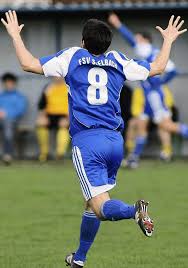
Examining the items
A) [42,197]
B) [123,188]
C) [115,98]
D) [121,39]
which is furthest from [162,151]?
[115,98]

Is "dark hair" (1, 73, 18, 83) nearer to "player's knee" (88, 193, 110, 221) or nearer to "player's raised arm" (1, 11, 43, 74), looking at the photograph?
"player's raised arm" (1, 11, 43, 74)

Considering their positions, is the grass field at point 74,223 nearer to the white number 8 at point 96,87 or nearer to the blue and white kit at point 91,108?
the blue and white kit at point 91,108

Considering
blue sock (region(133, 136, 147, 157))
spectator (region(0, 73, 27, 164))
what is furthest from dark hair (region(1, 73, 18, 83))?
blue sock (region(133, 136, 147, 157))

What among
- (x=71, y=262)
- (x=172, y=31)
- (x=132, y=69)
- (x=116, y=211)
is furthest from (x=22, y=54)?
(x=71, y=262)

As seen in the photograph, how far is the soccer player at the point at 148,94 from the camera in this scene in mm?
16219

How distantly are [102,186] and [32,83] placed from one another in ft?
41.5

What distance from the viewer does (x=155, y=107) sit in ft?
55.0

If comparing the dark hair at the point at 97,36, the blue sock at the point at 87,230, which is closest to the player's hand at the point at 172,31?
the dark hair at the point at 97,36

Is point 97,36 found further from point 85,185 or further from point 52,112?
point 52,112

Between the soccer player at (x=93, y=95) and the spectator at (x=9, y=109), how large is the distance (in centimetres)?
1069

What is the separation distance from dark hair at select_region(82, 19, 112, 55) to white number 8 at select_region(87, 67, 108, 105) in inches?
7.5

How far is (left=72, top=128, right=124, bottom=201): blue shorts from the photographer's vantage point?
7297mm

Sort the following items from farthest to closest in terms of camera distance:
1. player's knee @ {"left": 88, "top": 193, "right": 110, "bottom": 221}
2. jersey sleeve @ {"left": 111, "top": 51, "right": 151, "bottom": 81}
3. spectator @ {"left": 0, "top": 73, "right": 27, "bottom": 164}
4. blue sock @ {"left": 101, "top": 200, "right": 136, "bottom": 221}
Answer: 1. spectator @ {"left": 0, "top": 73, "right": 27, "bottom": 164}
2. jersey sleeve @ {"left": 111, "top": 51, "right": 151, "bottom": 81}
3. player's knee @ {"left": 88, "top": 193, "right": 110, "bottom": 221}
4. blue sock @ {"left": 101, "top": 200, "right": 136, "bottom": 221}

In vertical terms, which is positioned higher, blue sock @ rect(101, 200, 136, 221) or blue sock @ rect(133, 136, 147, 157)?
blue sock @ rect(101, 200, 136, 221)
